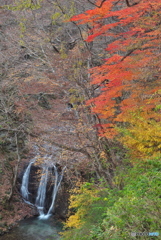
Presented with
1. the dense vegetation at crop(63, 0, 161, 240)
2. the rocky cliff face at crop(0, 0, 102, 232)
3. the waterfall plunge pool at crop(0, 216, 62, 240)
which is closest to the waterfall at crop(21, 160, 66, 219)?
the rocky cliff face at crop(0, 0, 102, 232)

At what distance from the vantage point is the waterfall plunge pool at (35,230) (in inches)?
433

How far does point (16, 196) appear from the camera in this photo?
49.1ft

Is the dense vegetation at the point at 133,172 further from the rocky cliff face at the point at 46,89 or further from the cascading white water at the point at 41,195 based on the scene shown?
the cascading white water at the point at 41,195

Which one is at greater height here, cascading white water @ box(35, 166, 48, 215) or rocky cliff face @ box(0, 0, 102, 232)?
rocky cliff face @ box(0, 0, 102, 232)

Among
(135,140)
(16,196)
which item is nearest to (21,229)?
(16,196)

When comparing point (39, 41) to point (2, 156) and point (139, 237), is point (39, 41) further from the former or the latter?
point (139, 237)

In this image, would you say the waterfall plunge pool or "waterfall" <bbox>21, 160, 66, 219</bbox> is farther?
"waterfall" <bbox>21, 160, 66, 219</bbox>

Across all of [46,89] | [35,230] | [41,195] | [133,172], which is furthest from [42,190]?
[133,172]

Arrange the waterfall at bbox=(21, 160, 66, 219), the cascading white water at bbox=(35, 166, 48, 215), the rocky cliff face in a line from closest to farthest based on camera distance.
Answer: the rocky cliff face → the waterfall at bbox=(21, 160, 66, 219) → the cascading white water at bbox=(35, 166, 48, 215)

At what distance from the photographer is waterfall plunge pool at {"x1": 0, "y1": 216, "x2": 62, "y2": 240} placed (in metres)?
11.0

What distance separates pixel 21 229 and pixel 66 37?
12.3 m

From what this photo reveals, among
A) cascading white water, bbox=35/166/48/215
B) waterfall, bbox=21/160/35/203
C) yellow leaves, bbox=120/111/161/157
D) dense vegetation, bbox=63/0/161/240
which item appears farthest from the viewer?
waterfall, bbox=21/160/35/203

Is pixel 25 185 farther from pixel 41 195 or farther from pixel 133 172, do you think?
pixel 133 172

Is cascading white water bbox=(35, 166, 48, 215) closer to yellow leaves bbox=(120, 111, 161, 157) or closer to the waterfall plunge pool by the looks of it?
the waterfall plunge pool
